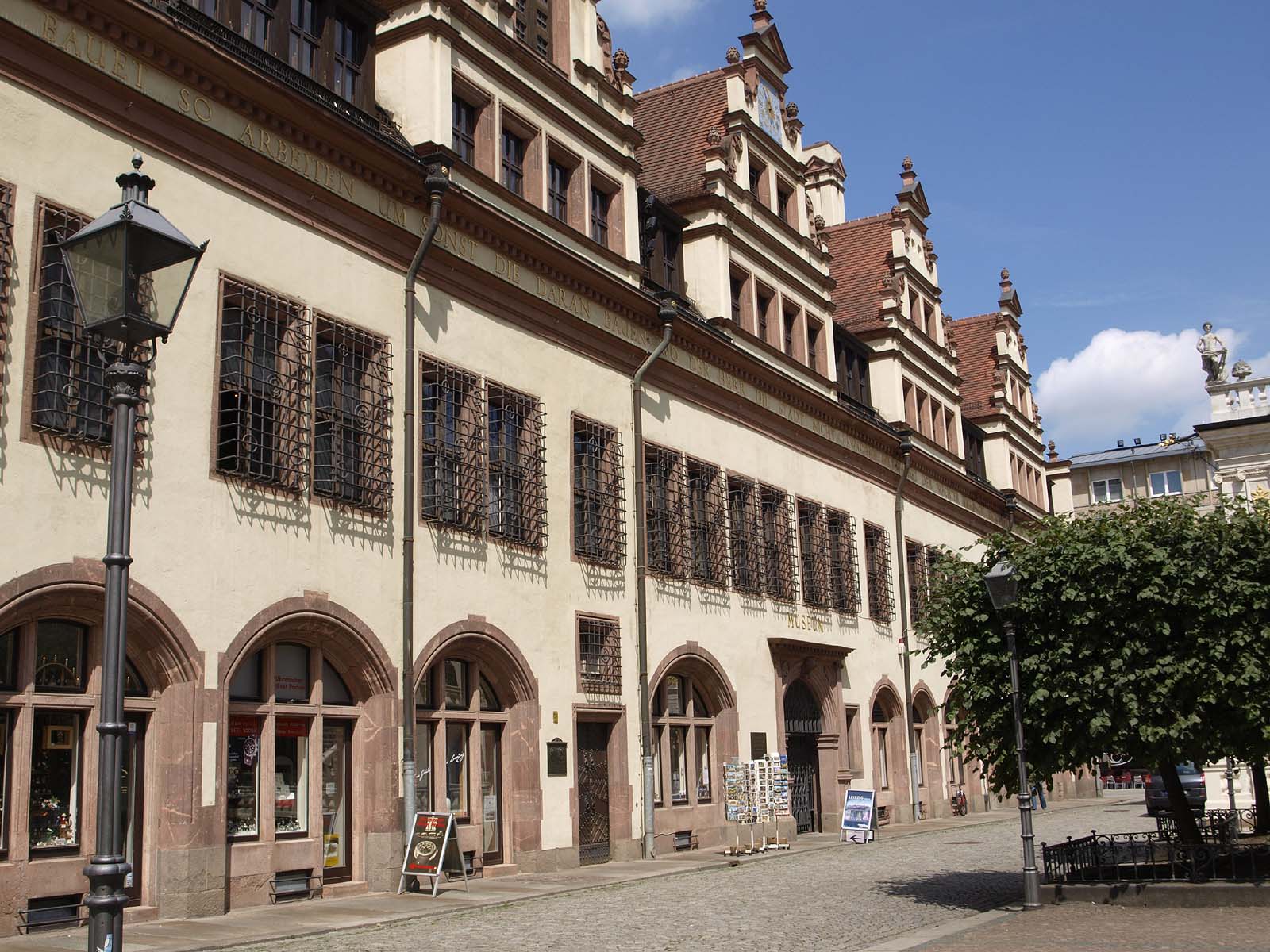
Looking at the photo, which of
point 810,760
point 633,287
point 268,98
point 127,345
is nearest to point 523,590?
point 633,287

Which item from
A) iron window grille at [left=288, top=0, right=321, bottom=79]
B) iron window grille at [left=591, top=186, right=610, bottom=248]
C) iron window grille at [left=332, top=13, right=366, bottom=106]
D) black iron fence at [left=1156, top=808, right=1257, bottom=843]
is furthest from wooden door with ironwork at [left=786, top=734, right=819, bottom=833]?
iron window grille at [left=288, top=0, right=321, bottom=79]

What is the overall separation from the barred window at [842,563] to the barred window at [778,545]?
2285mm

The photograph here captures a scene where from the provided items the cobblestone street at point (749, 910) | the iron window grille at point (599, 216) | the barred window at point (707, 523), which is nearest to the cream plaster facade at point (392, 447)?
the iron window grille at point (599, 216)

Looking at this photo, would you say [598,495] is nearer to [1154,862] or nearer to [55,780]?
[1154,862]

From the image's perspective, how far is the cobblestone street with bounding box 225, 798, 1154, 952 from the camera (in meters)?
13.7

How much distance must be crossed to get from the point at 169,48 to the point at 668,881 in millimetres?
13364

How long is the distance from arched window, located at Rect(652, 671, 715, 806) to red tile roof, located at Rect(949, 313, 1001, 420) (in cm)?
2652

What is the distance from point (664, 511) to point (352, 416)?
28.8ft

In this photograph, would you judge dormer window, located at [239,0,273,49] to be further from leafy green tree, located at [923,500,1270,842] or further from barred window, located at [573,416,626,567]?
leafy green tree, located at [923,500,1270,842]

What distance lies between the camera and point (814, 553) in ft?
105

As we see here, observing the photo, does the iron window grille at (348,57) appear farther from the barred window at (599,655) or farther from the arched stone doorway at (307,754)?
the barred window at (599,655)

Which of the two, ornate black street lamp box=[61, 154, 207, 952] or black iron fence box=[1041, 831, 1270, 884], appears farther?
black iron fence box=[1041, 831, 1270, 884]

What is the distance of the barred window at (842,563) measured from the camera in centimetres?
3319

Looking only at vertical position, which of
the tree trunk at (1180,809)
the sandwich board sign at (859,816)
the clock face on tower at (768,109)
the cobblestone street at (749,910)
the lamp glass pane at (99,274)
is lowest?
the cobblestone street at (749,910)
